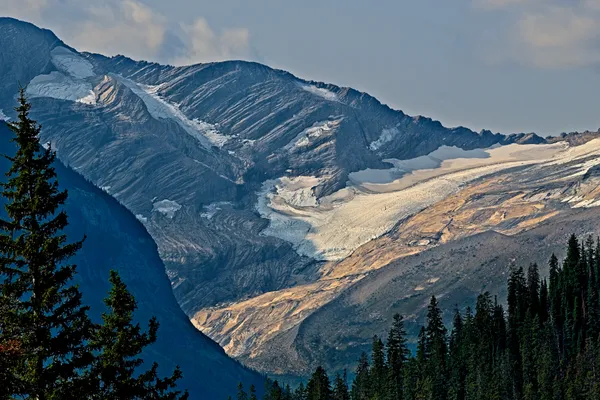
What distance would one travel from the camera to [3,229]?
33.9 metres

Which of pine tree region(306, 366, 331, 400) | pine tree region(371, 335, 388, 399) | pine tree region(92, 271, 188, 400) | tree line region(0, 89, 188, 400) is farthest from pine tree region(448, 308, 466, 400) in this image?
tree line region(0, 89, 188, 400)

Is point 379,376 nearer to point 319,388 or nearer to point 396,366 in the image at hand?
point 396,366

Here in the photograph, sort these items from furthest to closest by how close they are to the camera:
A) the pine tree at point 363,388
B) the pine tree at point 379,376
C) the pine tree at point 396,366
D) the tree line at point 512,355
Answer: the pine tree at point 363,388 → the pine tree at point 379,376 → the pine tree at point 396,366 → the tree line at point 512,355

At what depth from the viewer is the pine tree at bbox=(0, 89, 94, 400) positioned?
3309cm

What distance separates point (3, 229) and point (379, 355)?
107573 mm

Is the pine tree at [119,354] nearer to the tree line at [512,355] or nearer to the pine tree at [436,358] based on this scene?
the tree line at [512,355]

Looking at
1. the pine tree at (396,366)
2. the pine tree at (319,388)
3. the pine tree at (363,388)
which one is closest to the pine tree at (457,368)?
the pine tree at (396,366)

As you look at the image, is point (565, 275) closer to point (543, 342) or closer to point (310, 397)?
point (543, 342)

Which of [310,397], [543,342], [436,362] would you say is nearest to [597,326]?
[543,342]

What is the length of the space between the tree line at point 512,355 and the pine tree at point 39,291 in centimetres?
8049

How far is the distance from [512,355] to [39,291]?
340 feet

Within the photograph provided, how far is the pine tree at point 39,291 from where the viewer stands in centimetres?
3309

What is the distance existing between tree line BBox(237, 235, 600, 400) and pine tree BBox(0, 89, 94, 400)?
80.5m

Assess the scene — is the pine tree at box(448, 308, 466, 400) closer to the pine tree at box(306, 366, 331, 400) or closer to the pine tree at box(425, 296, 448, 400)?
the pine tree at box(425, 296, 448, 400)
